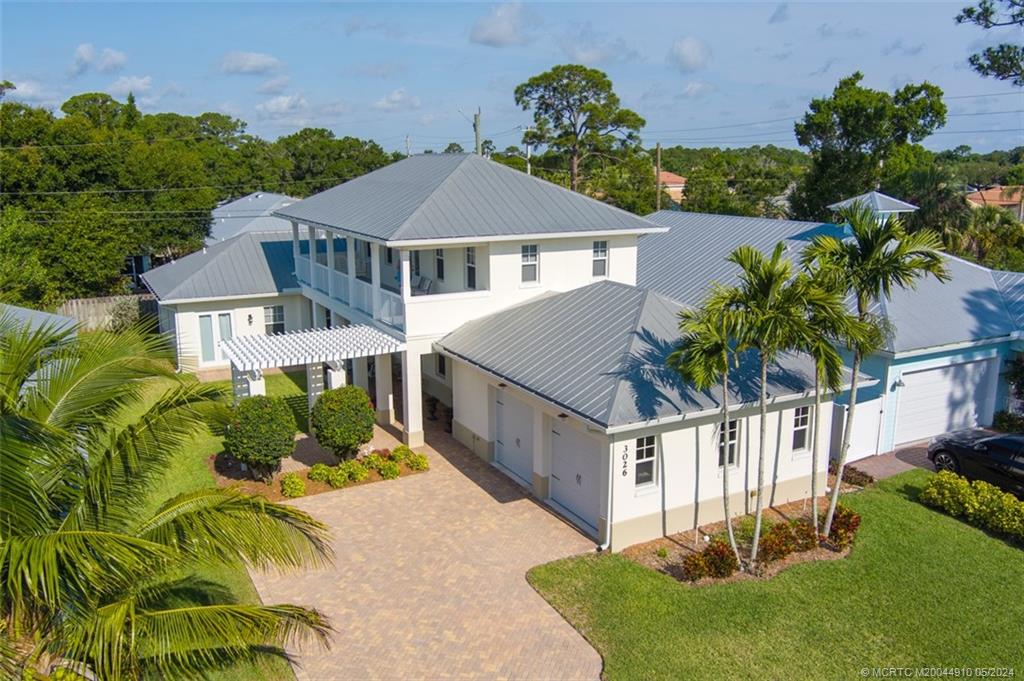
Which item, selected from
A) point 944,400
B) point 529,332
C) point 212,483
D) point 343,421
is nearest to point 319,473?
point 343,421

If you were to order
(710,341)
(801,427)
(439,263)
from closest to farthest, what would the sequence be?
(710,341)
(801,427)
(439,263)

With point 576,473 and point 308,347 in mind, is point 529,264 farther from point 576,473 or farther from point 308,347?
point 576,473

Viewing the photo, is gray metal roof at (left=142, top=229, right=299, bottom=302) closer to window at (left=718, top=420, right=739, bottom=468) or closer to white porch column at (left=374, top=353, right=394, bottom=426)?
white porch column at (left=374, top=353, right=394, bottom=426)

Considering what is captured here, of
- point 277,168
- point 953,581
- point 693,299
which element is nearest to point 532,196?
point 693,299

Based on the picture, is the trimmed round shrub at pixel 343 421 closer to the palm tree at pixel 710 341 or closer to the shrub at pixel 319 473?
the shrub at pixel 319 473

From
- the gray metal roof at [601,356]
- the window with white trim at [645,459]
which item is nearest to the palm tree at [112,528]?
the gray metal roof at [601,356]

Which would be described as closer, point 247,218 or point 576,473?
point 576,473
